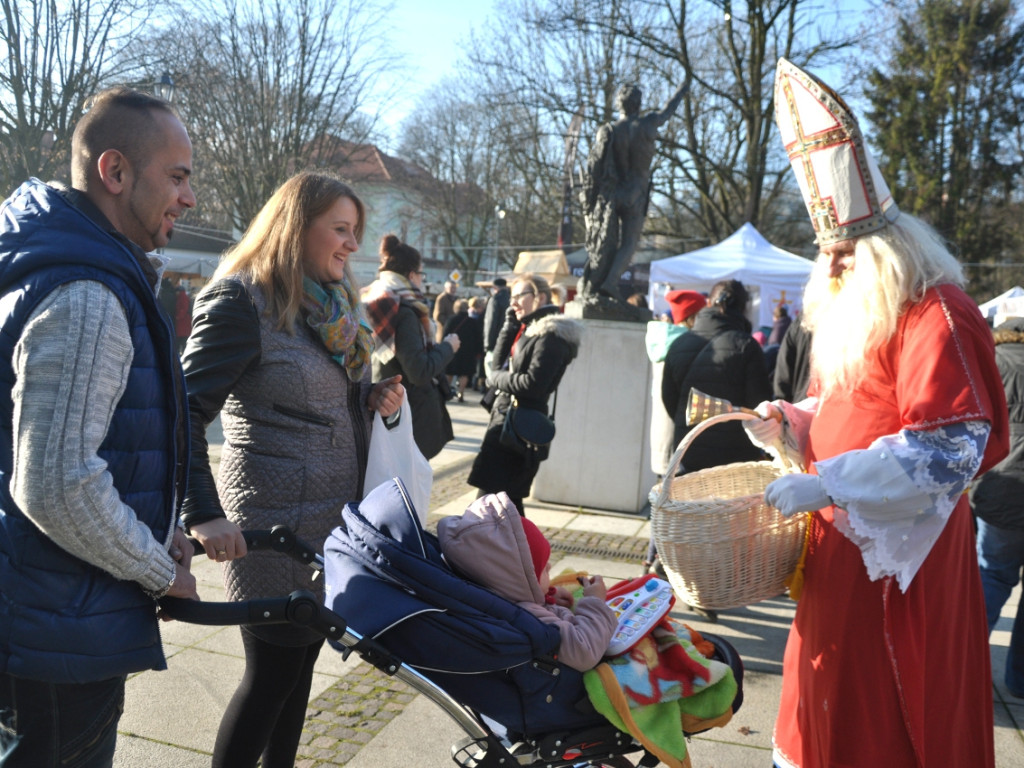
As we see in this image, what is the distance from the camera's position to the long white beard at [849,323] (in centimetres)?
234

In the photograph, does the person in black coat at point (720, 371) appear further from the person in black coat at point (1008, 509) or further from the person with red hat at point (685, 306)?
the person in black coat at point (1008, 509)

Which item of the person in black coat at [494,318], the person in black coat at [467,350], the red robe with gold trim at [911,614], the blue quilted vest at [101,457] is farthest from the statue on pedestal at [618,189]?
the person in black coat at [467,350]

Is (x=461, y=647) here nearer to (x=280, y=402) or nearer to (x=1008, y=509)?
(x=280, y=402)

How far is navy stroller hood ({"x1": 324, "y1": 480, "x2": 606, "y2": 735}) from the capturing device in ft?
6.21

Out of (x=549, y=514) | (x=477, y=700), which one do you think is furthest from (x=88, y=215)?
(x=549, y=514)

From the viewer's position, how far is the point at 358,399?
264cm

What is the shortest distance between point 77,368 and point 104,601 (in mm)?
444

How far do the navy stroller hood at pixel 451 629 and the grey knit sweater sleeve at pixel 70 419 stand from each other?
0.56 m

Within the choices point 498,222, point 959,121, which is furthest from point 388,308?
point 498,222

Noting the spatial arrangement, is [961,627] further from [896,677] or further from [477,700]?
[477,700]

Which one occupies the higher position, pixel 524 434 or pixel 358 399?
pixel 358 399

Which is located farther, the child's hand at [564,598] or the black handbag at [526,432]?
the black handbag at [526,432]

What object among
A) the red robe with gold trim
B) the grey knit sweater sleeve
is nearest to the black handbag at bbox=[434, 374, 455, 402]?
the red robe with gold trim

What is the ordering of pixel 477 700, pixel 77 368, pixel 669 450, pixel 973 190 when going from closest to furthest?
pixel 77 368
pixel 477 700
pixel 669 450
pixel 973 190
